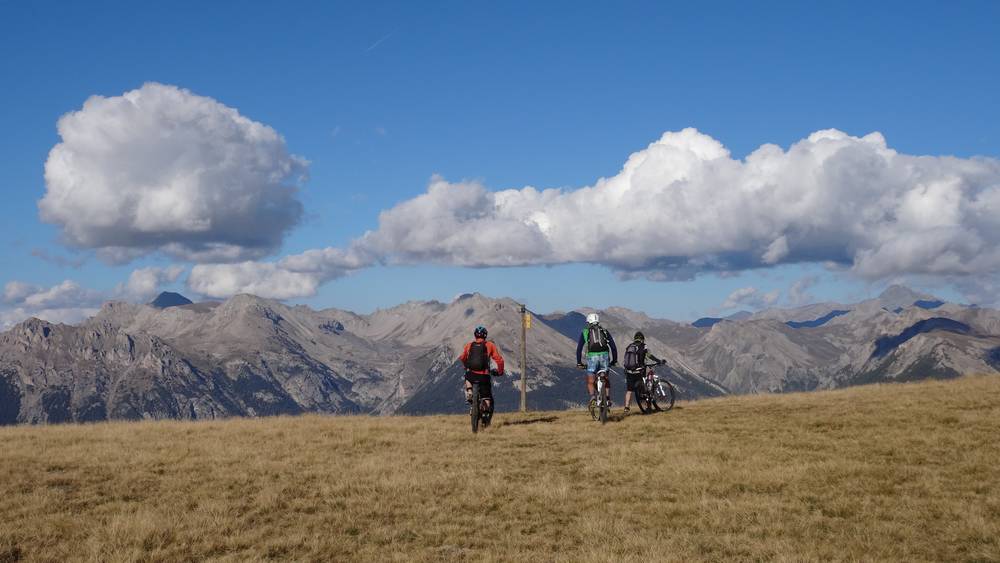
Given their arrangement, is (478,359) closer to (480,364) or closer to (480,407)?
(480,364)

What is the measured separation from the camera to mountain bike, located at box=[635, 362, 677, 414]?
2772cm

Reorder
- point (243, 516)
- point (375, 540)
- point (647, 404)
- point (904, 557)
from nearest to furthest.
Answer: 1. point (904, 557)
2. point (375, 540)
3. point (243, 516)
4. point (647, 404)

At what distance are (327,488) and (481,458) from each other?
475cm

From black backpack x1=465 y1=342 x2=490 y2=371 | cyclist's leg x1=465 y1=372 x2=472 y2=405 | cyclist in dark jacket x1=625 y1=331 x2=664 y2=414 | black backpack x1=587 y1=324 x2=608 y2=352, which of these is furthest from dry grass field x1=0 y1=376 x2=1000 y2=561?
black backpack x1=587 y1=324 x2=608 y2=352

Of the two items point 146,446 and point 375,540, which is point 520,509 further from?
point 146,446

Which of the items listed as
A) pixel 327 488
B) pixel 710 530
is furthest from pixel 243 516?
pixel 710 530

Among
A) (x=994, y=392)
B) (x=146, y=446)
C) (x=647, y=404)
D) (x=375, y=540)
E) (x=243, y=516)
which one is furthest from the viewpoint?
(x=647, y=404)

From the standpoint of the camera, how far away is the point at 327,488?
602 inches

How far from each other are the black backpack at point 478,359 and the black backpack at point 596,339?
12.7 ft

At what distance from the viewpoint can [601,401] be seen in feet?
83.0

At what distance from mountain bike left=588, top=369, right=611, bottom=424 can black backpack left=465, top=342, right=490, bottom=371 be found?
4.06 m

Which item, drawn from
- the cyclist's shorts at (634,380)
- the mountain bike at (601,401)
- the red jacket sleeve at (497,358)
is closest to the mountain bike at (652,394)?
the cyclist's shorts at (634,380)

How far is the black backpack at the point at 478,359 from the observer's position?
24.8 m

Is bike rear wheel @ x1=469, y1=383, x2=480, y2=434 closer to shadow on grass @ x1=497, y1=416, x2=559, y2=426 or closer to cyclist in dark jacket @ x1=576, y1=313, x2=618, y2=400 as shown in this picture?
shadow on grass @ x1=497, y1=416, x2=559, y2=426
